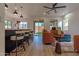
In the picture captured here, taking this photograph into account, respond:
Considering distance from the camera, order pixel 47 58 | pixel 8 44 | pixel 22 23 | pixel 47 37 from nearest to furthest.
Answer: pixel 47 58, pixel 8 44, pixel 47 37, pixel 22 23

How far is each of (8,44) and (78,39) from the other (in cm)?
280

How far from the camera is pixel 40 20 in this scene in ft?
58.2

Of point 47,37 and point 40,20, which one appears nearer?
Answer: point 47,37

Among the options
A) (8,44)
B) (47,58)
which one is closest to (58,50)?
(8,44)

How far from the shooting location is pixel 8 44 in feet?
16.5

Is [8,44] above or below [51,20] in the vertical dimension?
below

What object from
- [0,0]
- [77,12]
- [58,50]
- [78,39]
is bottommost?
[58,50]

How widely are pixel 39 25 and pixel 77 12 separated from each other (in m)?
8.59

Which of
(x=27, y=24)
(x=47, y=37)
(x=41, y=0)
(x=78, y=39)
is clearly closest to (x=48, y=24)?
(x=27, y=24)

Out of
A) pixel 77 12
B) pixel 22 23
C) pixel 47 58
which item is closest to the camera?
pixel 47 58

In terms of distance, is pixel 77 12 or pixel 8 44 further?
pixel 77 12

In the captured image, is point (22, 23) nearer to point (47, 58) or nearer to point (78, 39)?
point (78, 39)

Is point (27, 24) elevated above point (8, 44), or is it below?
above

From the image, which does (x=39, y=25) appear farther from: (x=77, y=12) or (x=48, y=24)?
(x=77, y=12)
